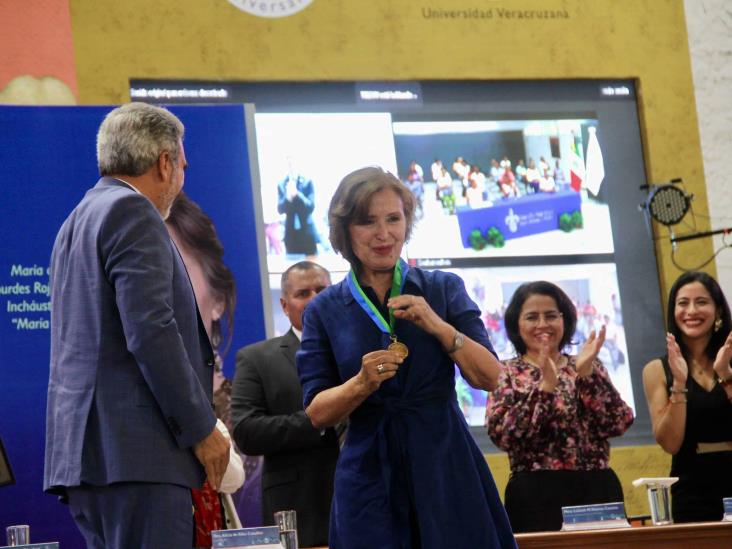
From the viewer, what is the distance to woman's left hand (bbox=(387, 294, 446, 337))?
86.9 inches

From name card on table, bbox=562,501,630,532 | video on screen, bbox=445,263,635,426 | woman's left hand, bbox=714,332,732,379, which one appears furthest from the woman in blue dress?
video on screen, bbox=445,263,635,426

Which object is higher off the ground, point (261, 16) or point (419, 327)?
point (261, 16)

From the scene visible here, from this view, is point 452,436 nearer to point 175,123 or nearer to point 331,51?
point 175,123

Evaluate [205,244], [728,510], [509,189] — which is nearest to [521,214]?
[509,189]

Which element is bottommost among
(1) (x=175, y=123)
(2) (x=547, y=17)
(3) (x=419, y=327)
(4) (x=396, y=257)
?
(3) (x=419, y=327)

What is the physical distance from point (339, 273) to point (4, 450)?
9.40 ft

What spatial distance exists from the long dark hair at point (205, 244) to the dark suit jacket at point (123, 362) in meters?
1.99

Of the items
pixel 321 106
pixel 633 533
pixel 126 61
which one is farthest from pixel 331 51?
pixel 633 533

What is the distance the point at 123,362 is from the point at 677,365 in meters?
2.47

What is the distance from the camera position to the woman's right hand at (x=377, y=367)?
2135 millimetres

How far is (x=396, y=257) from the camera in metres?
2.38

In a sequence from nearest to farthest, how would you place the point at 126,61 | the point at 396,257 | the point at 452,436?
1. the point at 452,436
2. the point at 396,257
3. the point at 126,61

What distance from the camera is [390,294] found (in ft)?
7.75

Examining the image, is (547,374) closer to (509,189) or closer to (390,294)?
(390,294)
